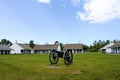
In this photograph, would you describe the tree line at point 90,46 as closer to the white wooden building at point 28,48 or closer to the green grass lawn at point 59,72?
the white wooden building at point 28,48

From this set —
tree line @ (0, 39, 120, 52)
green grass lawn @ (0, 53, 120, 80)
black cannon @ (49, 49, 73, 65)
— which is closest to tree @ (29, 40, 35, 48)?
tree line @ (0, 39, 120, 52)

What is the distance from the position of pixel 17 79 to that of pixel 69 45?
87255mm

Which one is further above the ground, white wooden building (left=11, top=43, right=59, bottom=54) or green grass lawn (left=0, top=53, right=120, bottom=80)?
white wooden building (left=11, top=43, right=59, bottom=54)

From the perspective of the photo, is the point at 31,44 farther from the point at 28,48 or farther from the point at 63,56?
the point at 63,56

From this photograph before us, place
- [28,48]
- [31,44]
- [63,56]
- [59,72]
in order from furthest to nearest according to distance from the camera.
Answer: [31,44]
[28,48]
[63,56]
[59,72]

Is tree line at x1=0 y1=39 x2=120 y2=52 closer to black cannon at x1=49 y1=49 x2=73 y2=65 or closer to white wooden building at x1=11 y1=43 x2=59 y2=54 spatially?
white wooden building at x1=11 y1=43 x2=59 y2=54

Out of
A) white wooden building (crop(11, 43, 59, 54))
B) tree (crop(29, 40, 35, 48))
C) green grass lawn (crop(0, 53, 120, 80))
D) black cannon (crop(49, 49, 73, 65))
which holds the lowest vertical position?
green grass lawn (crop(0, 53, 120, 80))

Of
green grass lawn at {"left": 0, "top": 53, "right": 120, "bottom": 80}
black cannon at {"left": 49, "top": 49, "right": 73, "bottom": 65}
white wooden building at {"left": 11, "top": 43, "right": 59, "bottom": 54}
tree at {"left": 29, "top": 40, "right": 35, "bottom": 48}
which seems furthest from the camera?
tree at {"left": 29, "top": 40, "right": 35, "bottom": 48}

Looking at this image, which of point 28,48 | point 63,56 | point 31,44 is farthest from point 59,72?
point 31,44

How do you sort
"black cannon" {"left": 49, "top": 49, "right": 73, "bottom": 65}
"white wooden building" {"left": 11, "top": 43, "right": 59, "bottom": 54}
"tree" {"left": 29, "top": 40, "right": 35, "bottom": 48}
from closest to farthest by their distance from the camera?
1. "black cannon" {"left": 49, "top": 49, "right": 73, "bottom": 65}
2. "white wooden building" {"left": 11, "top": 43, "right": 59, "bottom": 54}
3. "tree" {"left": 29, "top": 40, "right": 35, "bottom": 48}

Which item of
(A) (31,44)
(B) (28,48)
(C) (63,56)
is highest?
(A) (31,44)

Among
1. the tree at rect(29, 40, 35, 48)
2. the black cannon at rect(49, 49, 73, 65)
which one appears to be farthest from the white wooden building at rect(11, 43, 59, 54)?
the black cannon at rect(49, 49, 73, 65)

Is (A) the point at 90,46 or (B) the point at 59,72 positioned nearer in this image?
(B) the point at 59,72

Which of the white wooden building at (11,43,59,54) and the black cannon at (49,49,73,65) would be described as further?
the white wooden building at (11,43,59,54)
